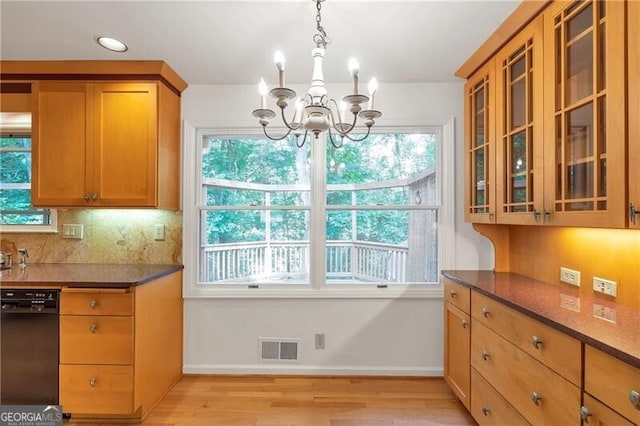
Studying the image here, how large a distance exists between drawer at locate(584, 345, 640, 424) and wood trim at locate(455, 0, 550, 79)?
169 cm

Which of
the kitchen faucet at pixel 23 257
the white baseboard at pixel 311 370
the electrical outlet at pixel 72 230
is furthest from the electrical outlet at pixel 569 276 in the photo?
the kitchen faucet at pixel 23 257

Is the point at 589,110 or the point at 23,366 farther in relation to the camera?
the point at 23,366

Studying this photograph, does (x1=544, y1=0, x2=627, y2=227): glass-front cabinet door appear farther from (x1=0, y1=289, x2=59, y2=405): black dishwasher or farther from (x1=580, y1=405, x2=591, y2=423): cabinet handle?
(x1=0, y1=289, x2=59, y2=405): black dishwasher

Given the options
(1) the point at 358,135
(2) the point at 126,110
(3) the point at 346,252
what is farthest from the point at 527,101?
(2) the point at 126,110

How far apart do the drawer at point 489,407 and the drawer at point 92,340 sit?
7.25 feet

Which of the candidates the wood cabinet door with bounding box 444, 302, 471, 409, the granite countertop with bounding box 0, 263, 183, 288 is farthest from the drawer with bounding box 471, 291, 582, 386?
the granite countertop with bounding box 0, 263, 183, 288

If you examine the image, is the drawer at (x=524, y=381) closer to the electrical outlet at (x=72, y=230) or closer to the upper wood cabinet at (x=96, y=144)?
the upper wood cabinet at (x=96, y=144)

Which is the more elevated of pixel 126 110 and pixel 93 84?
pixel 93 84

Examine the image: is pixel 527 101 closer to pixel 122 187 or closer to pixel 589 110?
pixel 589 110

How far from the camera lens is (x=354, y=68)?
150 cm

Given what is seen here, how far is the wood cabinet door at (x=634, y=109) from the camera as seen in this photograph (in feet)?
4.07

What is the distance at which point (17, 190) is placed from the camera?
295 centimetres

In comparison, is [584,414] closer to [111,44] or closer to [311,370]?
[311,370]

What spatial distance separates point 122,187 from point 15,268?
113cm
